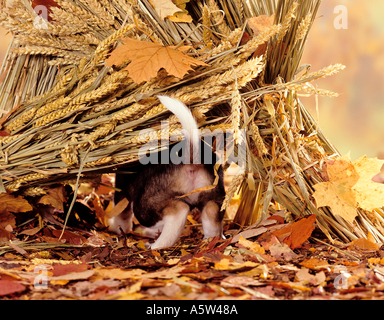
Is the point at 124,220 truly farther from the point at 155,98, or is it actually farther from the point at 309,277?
the point at 309,277

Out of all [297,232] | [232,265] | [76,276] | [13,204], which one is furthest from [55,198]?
[297,232]

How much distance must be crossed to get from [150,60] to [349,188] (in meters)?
0.81

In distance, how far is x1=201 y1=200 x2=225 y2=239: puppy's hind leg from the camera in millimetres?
1395

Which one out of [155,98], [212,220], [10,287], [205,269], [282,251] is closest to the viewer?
[10,287]

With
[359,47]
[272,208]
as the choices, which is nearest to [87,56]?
[272,208]

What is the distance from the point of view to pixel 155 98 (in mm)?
1192

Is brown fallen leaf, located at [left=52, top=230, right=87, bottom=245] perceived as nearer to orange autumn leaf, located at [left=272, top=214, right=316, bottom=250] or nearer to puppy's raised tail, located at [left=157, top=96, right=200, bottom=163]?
puppy's raised tail, located at [left=157, top=96, right=200, bottom=163]

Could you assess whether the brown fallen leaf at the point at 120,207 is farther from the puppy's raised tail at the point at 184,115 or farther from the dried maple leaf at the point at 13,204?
the puppy's raised tail at the point at 184,115

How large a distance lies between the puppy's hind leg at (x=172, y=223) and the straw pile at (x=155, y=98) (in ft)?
0.91

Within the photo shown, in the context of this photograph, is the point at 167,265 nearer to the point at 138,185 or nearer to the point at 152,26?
the point at 138,185

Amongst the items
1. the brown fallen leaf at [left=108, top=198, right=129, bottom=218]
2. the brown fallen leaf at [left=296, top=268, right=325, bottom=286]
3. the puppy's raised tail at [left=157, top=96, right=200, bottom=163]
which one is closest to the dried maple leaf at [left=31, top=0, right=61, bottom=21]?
the puppy's raised tail at [left=157, top=96, right=200, bottom=163]

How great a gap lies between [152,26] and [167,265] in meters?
0.84

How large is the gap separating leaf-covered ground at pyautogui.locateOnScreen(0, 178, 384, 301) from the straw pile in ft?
0.34
